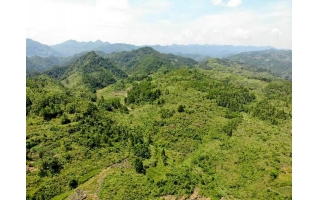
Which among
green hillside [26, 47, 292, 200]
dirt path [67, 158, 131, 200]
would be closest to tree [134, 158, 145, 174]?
green hillside [26, 47, 292, 200]

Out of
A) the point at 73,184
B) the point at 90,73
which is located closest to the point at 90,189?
the point at 73,184

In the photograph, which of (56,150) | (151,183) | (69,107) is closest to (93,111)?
(69,107)

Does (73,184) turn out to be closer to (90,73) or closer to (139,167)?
(139,167)

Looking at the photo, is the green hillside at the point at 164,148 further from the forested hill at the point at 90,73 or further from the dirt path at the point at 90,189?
the forested hill at the point at 90,73

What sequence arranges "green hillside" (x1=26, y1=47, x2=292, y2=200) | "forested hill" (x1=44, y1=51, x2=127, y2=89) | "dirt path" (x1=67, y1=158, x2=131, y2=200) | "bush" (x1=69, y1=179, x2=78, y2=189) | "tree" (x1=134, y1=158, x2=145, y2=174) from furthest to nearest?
"forested hill" (x1=44, y1=51, x2=127, y2=89)
"tree" (x1=134, y1=158, x2=145, y2=174)
"green hillside" (x1=26, y1=47, x2=292, y2=200)
"bush" (x1=69, y1=179, x2=78, y2=189)
"dirt path" (x1=67, y1=158, x2=131, y2=200)

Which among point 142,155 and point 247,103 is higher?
point 247,103

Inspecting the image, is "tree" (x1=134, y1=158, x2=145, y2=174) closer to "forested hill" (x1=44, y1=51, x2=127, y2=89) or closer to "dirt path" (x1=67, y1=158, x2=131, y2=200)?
"dirt path" (x1=67, y1=158, x2=131, y2=200)

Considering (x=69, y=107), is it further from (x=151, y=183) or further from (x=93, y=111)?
(x=151, y=183)

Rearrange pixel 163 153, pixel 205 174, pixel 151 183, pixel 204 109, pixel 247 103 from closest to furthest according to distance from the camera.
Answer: pixel 151 183 < pixel 205 174 < pixel 163 153 < pixel 204 109 < pixel 247 103

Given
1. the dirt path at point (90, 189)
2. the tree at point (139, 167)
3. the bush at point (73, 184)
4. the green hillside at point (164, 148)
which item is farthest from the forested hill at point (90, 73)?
the bush at point (73, 184)
